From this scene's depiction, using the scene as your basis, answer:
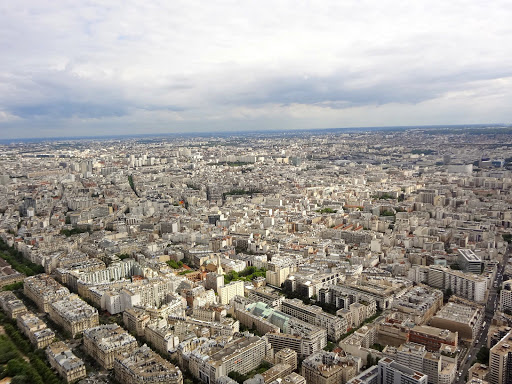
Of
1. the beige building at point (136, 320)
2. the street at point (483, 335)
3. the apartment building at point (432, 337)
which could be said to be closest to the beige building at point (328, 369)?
the apartment building at point (432, 337)

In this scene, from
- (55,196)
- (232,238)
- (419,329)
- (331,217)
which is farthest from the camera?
(55,196)

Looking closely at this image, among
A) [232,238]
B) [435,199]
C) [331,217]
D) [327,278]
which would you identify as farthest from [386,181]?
[327,278]

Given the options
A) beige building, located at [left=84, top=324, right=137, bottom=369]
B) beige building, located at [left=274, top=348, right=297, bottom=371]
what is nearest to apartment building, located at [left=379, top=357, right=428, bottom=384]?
beige building, located at [left=274, top=348, right=297, bottom=371]

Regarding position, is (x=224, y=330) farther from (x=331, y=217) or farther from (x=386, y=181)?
(x=386, y=181)

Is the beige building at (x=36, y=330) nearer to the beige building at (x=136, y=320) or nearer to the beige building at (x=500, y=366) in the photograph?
the beige building at (x=136, y=320)

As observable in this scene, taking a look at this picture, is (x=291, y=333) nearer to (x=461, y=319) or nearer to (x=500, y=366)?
(x=461, y=319)

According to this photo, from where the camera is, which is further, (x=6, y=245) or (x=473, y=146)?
(x=473, y=146)

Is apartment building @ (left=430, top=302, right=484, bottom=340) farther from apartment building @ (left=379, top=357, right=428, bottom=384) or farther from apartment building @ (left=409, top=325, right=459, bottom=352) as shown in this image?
apartment building @ (left=379, top=357, right=428, bottom=384)
